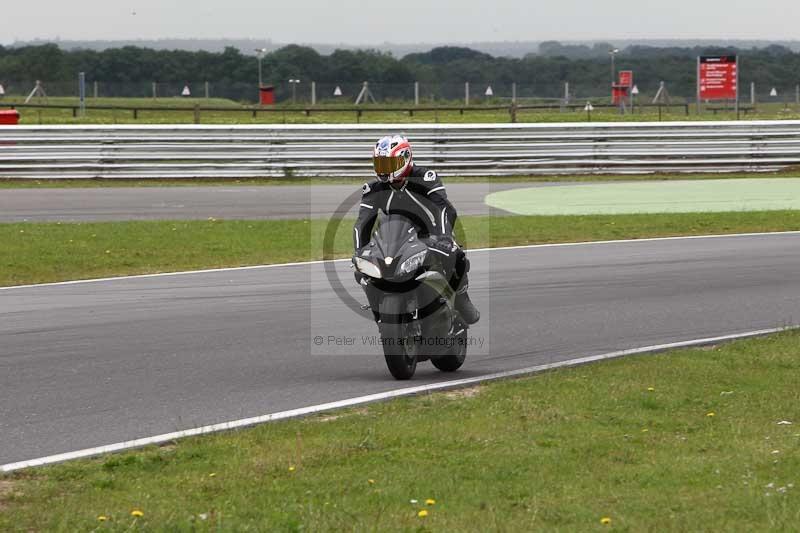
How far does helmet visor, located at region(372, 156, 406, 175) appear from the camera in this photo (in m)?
7.98

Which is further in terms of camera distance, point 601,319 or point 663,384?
point 601,319

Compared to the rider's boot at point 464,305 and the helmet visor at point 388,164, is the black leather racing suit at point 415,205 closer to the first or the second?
the helmet visor at point 388,164

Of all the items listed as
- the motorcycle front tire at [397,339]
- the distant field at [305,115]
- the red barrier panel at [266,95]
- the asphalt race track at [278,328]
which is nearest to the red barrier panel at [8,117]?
the distant field at [305,115]

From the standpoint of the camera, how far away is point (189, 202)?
Result: 21.9 m

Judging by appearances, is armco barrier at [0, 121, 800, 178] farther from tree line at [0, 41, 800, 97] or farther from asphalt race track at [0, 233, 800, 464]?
tree line at [0, 41, 800, 97]

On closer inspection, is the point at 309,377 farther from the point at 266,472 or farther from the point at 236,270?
the point at 236,270

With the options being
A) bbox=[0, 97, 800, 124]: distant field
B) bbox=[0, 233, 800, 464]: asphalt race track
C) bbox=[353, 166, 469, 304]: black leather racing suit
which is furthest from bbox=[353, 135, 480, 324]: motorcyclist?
bbox=[0, 97, 800, 124]: distant field

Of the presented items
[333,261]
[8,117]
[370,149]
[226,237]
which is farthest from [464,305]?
[8,117]

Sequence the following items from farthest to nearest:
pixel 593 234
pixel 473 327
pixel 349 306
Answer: pixel 593 234 < pixel 349 306 < pixel 473 327

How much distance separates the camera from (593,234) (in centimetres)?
1762

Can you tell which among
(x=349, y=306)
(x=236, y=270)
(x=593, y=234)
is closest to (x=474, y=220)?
(x=593, y=234)

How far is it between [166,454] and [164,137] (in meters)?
19.7

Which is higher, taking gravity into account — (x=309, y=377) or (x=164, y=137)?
(x=164, y=137)

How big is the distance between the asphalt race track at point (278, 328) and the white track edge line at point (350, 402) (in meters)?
0.17
